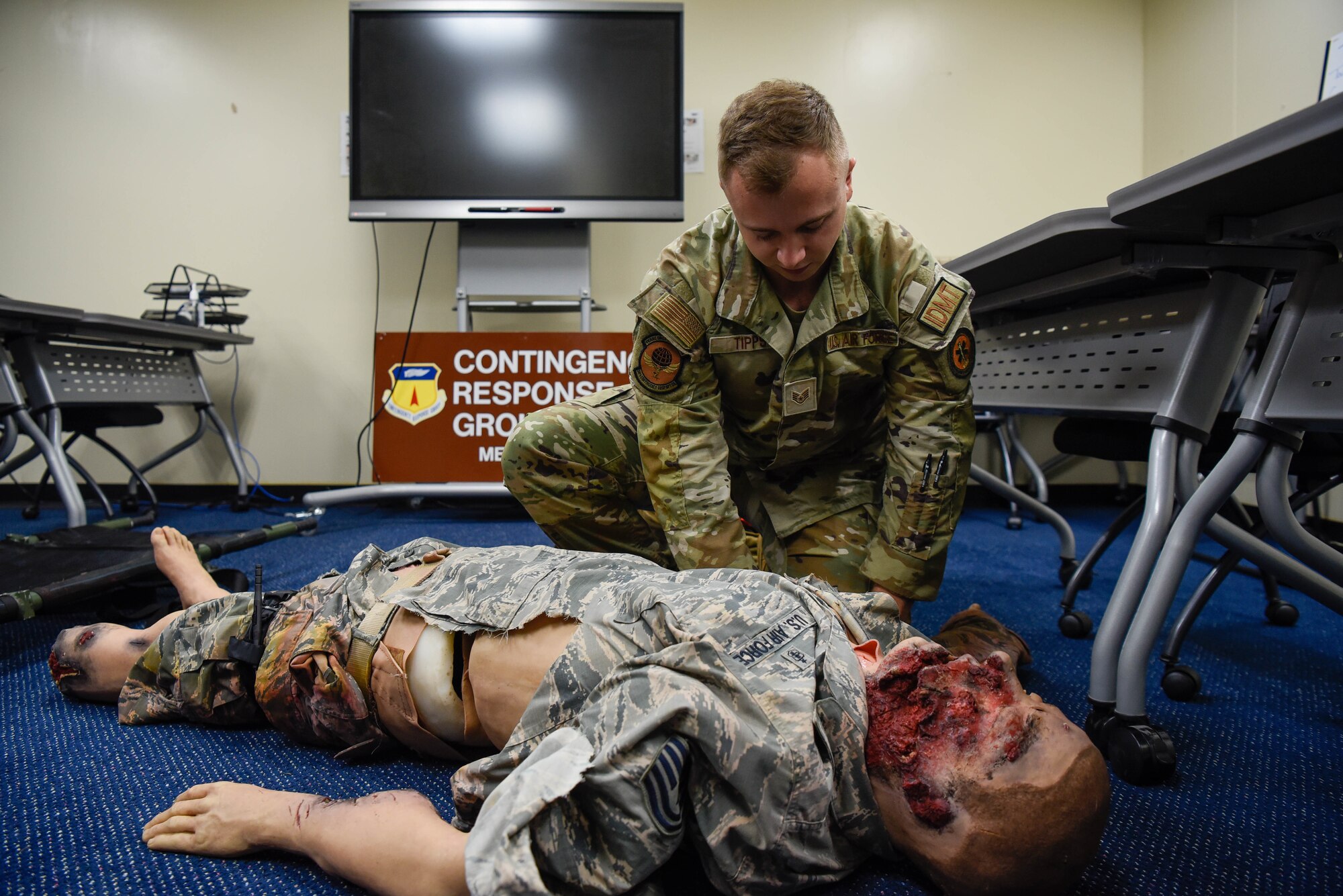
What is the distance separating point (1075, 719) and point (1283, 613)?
88 cm

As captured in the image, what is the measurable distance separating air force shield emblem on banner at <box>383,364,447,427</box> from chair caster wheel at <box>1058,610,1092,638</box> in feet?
6.91

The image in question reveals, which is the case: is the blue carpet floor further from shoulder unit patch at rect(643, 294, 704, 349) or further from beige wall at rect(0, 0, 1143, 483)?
beige wall at rect(0, 0, 1143, 483)

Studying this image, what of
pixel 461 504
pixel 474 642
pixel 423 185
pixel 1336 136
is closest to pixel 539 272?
pixel 423 185

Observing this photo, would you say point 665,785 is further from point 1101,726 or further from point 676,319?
point 676,319

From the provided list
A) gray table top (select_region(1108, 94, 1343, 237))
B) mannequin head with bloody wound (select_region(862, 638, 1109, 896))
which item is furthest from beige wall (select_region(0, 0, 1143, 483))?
mannequin head with bloody wound (select_region(862, 638, 1109, 896))

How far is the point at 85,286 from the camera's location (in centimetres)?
328

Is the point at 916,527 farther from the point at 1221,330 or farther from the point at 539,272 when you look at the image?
the point at 539,272

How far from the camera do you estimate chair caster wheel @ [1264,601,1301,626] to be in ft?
5.24

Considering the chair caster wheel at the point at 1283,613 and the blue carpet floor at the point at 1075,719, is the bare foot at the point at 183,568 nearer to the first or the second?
the blue carpet floor at the point at 1075,719

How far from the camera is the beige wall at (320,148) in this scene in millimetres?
3230

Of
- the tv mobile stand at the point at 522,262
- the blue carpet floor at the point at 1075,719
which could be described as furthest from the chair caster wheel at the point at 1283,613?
the tv mobile stand at the point at 522,262

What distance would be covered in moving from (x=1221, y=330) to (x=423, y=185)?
2637 mm

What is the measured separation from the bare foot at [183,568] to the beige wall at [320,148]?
2.02 meters

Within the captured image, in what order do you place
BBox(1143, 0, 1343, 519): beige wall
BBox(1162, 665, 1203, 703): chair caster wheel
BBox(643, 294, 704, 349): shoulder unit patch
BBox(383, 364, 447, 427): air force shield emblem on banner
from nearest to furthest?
BBox(1162, 665, 1203, 703): chair caster wheel → BBox(643, 294, 704, 349): shoulder unit patch → BBox(1143, 0, 1343, 519): beige wall → BBox(383, 364, 447, 427): air force shield emblem on banner
